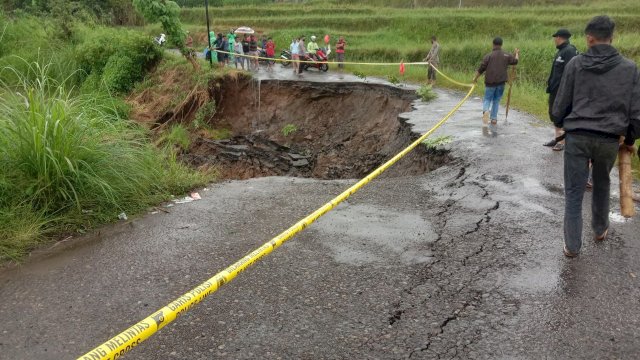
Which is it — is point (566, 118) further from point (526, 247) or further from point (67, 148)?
point (67, 148)

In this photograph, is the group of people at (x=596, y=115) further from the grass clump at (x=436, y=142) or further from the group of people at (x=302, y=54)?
the group of people at (x=302, y=54)

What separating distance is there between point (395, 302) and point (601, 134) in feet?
7.25

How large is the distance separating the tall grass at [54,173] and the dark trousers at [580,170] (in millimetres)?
4506

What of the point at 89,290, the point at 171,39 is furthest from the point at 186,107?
the point at 89,290

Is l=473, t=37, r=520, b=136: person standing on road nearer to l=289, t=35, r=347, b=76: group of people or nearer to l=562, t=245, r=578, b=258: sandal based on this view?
l=562, t=245, r=578, b=258: sandal

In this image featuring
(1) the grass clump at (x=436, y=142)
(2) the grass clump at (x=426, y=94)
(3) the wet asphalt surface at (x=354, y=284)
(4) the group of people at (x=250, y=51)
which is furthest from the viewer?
(4) the group of people at (x=250, y=51)

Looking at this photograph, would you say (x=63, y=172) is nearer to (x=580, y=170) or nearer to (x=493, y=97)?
(x=580, y=170)

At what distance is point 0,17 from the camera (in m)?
19.4

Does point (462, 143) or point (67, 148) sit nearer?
point (67, 148)

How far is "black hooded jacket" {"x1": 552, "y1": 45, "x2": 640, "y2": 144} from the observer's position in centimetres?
389

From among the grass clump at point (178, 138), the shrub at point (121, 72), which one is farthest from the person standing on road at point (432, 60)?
the shrub at point (121, 72)

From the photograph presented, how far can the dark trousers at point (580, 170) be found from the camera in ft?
13.2

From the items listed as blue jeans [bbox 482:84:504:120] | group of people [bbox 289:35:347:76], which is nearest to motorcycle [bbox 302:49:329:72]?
group of people [bbox 289:35:347:76]

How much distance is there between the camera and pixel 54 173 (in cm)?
506
